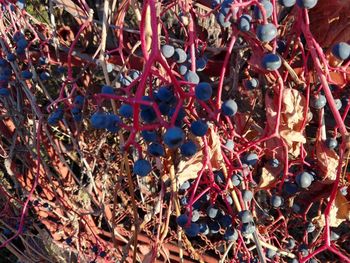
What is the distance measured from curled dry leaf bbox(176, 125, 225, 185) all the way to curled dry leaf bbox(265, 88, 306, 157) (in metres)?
0.11

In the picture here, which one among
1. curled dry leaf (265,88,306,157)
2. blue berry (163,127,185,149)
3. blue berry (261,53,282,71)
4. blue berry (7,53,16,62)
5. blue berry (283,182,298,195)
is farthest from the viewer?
blue berry (7,53,16,62)

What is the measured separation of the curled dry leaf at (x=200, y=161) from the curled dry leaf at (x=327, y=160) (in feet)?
0.64

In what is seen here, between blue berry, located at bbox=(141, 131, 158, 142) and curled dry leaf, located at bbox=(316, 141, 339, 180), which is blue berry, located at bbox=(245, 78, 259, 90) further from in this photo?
blue berry, located at bbox=(141, 131, 158, 142)

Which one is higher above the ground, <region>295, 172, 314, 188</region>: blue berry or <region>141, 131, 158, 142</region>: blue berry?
<region>141, 131, 158, 142</region>: blue berry

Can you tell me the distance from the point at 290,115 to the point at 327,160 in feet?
0.42

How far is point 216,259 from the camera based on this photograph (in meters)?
1.82

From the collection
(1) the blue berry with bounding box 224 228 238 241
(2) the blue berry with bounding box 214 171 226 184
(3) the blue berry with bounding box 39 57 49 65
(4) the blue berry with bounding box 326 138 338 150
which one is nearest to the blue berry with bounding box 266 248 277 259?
(1) the blue berry with bounding box 224 228 238 241

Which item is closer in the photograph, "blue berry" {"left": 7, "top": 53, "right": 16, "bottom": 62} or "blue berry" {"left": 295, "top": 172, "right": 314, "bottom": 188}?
"blue berry" {"left": 295, "top": 172, "right": 314, "bottom": 188}

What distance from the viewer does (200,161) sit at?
31.7 inches

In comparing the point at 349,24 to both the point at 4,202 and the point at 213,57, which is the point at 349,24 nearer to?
the point at 213,57

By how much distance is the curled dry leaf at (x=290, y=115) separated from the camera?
2.51 feet

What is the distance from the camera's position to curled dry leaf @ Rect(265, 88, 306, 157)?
0.77 metres

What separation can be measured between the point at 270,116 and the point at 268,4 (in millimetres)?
229

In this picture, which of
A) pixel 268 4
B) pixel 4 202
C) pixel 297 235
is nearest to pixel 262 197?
pixel 297 235
